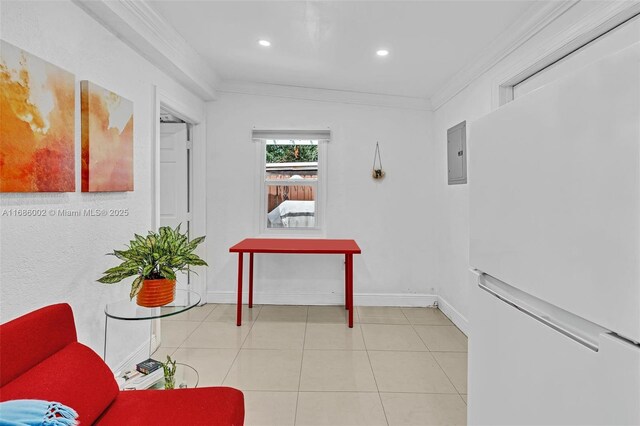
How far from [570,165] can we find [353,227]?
10.2 feet

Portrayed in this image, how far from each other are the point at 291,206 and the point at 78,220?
7.68 feet

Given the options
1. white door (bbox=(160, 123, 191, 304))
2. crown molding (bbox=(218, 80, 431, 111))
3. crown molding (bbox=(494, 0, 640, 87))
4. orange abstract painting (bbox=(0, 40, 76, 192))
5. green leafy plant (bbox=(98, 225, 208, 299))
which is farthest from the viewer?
crown molding (bbox=(218, 80, 431, 111))

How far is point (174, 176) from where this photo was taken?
3.67 m

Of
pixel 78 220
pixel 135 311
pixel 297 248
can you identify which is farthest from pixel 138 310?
pixel 297 248

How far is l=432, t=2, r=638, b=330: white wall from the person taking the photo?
7.02 ft

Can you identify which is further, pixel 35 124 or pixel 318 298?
pixel 318 298

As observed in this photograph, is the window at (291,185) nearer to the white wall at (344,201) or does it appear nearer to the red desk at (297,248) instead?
the white wall at (344,201)

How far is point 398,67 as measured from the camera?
9.87 feet

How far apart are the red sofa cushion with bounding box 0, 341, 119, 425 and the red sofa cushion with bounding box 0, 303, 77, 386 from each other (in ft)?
0.06

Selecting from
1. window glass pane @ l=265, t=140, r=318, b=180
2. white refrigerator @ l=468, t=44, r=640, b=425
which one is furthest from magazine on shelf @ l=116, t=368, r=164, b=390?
window glass pane @ l=265, t=140, r=318, b=180

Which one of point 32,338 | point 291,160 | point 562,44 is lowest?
point 32,338

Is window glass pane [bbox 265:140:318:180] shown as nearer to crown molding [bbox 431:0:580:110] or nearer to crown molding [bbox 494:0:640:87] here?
crown molding [bbox 431:0:580:110]

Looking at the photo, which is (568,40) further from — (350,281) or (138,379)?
(138,379)

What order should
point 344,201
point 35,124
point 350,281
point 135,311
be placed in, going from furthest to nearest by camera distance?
point 344,201 < point 350,281 < point 135,311 < point 35,124
